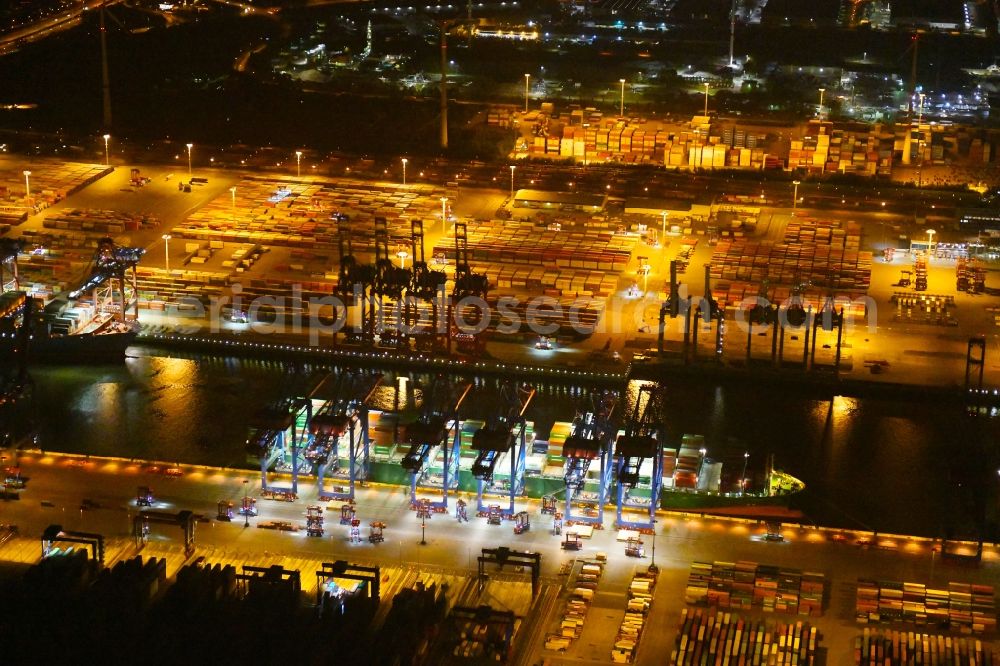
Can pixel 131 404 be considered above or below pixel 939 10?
below

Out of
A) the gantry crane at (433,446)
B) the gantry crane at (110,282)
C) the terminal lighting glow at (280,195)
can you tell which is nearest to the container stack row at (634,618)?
the gantry crane at (433,446)

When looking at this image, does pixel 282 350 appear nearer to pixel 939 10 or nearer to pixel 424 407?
pixel 424 407

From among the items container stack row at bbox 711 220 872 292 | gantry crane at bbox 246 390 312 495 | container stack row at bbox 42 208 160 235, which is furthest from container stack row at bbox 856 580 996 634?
container stack row at bbox 42 208 160 235

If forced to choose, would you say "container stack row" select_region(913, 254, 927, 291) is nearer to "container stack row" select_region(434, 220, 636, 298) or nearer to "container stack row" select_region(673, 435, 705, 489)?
"container stack row" select_region(434, 220, 636, 298)

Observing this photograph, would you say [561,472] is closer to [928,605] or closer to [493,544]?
[493,544]

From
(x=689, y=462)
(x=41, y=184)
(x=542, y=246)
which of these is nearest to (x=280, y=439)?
(x=689, y=462)

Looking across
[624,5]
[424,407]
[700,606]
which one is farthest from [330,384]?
[624,5]

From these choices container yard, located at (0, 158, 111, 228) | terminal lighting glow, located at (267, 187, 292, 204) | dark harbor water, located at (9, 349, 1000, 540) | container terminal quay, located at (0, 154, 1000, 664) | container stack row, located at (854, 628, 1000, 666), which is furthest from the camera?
terminal lighting glow, located at (267, 187, 292, 204)
